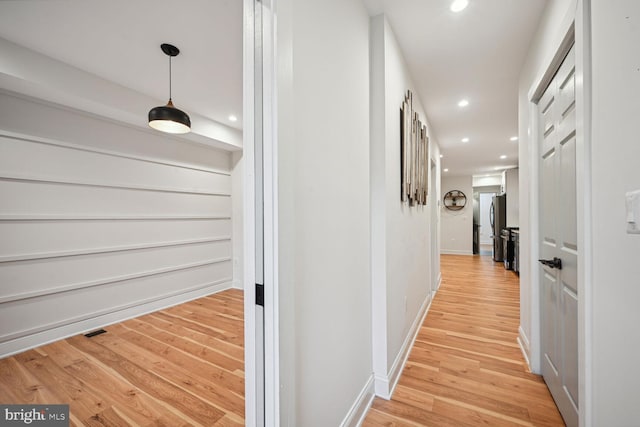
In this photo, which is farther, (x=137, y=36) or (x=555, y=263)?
(x=137, y=36)

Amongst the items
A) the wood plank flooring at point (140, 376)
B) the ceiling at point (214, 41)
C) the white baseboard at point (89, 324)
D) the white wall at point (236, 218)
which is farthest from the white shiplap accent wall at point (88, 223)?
the ceiling at point (214, 41)

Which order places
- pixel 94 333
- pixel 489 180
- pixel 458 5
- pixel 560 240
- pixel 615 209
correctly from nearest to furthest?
pixel 615 209 → pixel 560 240 → pixel 458 5 → pixel 94 333 → pixel 489 180

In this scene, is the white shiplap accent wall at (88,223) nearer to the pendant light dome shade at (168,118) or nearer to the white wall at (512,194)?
A: the pendant light dome shade at (168,118)

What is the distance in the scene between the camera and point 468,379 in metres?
1.87

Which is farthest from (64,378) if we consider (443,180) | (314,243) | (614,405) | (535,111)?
(443,180)

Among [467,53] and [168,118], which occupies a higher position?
[467,53]

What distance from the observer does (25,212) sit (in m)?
2.39

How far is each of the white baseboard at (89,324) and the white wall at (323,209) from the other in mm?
3016

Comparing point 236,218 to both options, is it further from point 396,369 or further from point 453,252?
point 453,252

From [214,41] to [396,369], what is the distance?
2969 millimetres

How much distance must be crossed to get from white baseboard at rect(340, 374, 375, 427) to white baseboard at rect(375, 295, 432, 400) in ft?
0.20

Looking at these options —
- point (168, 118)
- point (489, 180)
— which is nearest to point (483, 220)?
point (489, 180)

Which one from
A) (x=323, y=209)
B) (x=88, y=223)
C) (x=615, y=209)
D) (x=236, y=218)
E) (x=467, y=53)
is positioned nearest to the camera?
(x=615, y=209)

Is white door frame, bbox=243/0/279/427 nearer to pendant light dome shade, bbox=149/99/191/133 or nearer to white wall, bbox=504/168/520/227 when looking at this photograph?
pendant light dome shade, bbox=149/99/191/133
